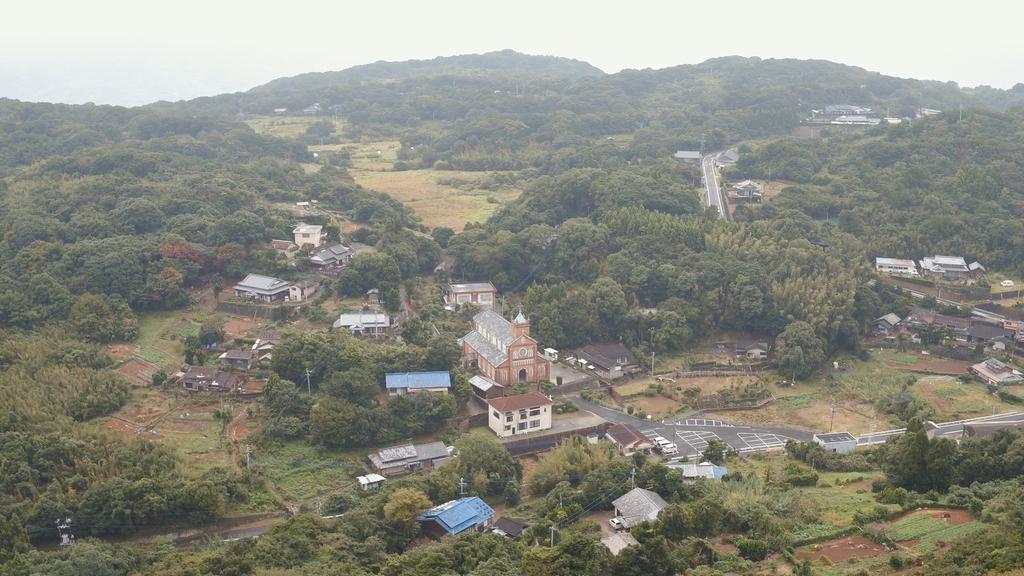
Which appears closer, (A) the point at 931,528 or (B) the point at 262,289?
(A) the point at 931,528

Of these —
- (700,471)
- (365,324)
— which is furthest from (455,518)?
(365,324)

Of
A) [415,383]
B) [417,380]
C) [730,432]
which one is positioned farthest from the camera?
[730,432]

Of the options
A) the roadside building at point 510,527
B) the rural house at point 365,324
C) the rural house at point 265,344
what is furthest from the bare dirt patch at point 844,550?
the rural house at point 265,344

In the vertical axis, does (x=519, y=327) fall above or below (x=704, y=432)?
above

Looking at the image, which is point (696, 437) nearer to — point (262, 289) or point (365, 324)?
point (365, 324)

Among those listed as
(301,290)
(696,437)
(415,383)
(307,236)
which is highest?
(307,236)

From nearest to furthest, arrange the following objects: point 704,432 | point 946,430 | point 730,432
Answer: point 946,430
point 704,432
point 730,432

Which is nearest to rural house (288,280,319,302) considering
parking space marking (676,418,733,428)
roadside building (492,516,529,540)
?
parking space marking (676,418,733,428)

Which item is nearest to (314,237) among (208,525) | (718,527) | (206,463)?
(206,463)
